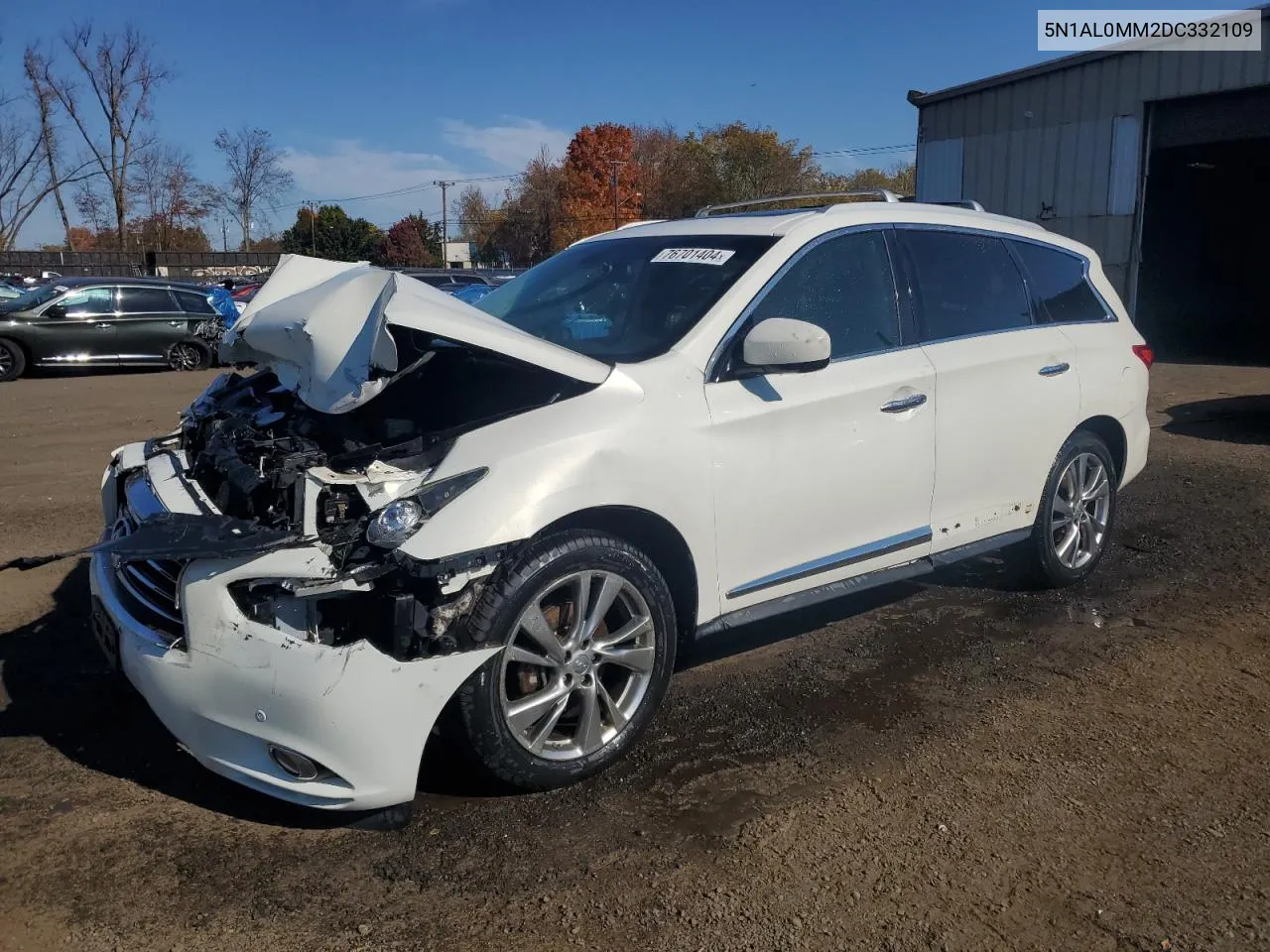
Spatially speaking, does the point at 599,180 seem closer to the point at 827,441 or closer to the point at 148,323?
the point at 148,323

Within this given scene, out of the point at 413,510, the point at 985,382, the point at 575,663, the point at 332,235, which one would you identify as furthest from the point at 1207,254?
the point at 332,235

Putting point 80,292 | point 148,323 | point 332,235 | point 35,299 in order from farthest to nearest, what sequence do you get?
point 332,235 → point 148,323 → point 80,292 → point 35,299

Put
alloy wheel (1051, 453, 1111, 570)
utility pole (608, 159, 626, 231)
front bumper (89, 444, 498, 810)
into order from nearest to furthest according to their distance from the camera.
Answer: front bumper (89, 444, 498, 810), alloy wheel (1051, 453, 1111, 570), utility pole (608, 159, 626, 231)

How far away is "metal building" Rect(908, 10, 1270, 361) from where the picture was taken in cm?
1602

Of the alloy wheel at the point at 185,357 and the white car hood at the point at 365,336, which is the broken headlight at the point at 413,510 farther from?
the alloy wheel at the point at 185,357

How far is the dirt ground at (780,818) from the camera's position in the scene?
2652 millimetres

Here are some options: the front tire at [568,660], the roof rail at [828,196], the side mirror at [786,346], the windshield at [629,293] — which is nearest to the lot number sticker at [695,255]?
the windshield at [629,293]

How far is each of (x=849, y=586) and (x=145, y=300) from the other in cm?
1610

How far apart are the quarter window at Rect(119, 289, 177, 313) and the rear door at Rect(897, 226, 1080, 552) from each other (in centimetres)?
1562

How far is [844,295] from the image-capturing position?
4137 millimetres

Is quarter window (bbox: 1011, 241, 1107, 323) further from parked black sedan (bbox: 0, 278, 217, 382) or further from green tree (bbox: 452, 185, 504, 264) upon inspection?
green tree (bbox: 452, 185, 504, 264)

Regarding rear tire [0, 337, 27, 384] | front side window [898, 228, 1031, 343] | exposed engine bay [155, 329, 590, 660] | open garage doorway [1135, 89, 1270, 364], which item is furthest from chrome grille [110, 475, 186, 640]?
open garage doorway [1135, 89, 1270, 364]

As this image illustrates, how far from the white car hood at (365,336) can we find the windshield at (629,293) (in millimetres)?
456

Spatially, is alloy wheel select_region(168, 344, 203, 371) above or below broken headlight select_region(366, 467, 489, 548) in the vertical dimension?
below
